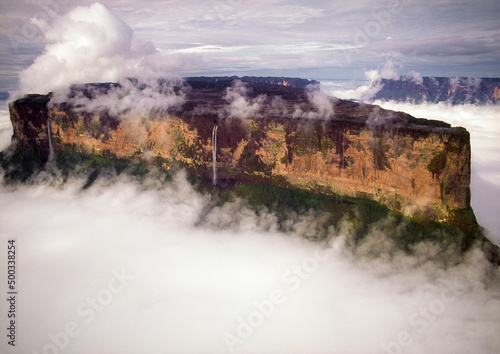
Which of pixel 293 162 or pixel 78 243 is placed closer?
pixel 78 243

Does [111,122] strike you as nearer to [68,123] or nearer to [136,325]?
[68,123]

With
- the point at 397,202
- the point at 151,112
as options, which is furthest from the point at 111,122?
the point at 397,202

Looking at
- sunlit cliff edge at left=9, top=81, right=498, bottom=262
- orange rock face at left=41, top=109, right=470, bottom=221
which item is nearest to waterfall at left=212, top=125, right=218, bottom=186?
sunlit cliff edge at left=9, top=81, right=498, bottom=262

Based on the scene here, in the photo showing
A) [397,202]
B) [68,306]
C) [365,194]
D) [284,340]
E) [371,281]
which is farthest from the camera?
[365,194]

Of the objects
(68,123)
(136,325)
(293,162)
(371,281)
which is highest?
(68,123)

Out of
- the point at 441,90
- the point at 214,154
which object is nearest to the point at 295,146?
the point at 214,154

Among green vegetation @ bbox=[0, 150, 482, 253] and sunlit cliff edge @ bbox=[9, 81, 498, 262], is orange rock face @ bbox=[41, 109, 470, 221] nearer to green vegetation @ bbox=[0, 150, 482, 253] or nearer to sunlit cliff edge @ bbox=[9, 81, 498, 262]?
sunlit cliff edge @ bbox=[9, 81, 498, 262]

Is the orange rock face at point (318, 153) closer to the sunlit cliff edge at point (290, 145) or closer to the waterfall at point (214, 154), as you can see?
the sunlit cliff edge at point (290, 145)

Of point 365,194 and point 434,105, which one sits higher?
point 434,105
